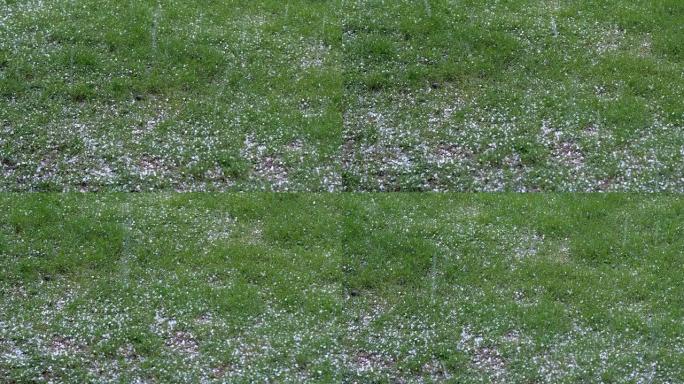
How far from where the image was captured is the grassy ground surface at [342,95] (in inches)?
487

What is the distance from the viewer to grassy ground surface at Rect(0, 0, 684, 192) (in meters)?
12.4

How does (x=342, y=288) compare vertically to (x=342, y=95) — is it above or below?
below

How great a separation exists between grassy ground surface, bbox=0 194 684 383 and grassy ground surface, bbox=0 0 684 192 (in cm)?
42

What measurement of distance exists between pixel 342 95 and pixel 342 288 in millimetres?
3166

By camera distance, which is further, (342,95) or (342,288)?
(342,95)

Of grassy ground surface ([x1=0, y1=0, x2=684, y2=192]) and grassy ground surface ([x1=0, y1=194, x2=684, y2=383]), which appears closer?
grassy ground surface ([x1=0, y1=194, x2=684, y2=383])

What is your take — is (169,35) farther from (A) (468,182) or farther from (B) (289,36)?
(A) (468,182)

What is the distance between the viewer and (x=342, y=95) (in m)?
13.3

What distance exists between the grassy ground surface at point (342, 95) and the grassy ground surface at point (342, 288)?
420 mm

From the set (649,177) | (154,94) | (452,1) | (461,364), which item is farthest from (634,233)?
(154,94)

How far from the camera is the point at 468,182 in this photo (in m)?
12.3

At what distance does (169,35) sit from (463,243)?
5.41 m

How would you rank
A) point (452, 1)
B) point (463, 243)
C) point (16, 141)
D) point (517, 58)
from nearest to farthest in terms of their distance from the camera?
point (463, 243) < point (16, 141) < point (517, 58) < point (452, 1)

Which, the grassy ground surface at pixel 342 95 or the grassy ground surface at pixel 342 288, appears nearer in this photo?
the grassy ground surface at pixel 342 288
